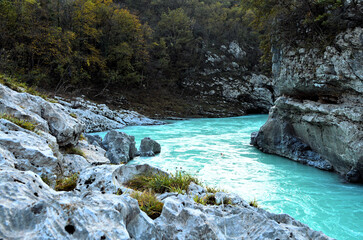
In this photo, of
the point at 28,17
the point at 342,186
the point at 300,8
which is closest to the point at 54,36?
the point at 28,17

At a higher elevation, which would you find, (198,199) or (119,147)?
(198,199)

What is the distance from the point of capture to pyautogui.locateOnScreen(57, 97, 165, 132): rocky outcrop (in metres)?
21.5

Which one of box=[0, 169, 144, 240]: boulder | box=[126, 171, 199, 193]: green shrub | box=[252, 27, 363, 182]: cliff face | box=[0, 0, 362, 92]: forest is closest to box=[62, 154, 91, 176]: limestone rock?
box=[126, 171, 199, 193]: green shrub

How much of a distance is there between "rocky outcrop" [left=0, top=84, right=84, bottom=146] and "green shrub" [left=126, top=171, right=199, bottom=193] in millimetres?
3442

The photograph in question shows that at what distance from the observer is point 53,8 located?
28.4m

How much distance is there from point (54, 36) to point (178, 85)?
20710 millimetres

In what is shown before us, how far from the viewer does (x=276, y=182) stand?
9805mm

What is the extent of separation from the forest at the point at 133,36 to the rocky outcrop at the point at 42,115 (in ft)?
38.9

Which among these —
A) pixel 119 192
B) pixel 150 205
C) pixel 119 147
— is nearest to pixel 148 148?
pixel 119 147

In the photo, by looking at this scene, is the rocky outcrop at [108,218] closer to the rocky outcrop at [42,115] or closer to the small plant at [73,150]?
the rocky outcrop at [42,115]

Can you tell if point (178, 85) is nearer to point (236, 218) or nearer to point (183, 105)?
point (183, 105)

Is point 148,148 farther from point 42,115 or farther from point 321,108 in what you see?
point 321,108

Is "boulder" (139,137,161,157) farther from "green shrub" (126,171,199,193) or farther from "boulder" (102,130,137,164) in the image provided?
"green shrub" (126,171,199,193)

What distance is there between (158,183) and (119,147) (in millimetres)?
8825
